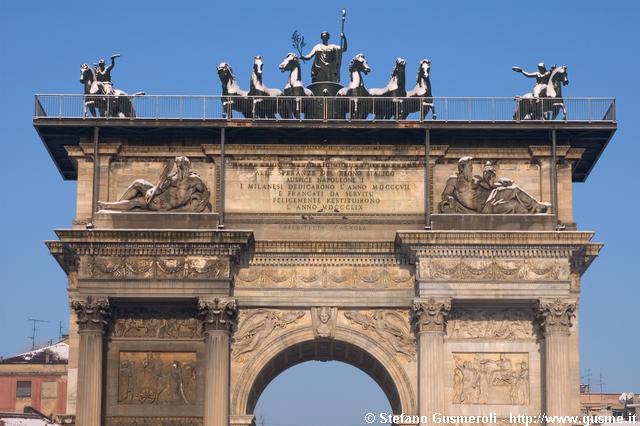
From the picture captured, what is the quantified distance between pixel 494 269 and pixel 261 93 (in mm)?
9536

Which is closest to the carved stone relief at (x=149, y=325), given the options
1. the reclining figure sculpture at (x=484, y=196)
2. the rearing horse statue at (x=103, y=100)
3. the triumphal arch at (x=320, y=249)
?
the triumphal arch at (x=320, y=249)

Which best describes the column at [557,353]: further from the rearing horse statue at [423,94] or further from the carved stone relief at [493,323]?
the rearing horse statue at [423,94]

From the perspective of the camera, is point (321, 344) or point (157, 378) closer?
point (157, 378)

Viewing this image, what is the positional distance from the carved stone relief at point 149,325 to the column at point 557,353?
35.3 ft

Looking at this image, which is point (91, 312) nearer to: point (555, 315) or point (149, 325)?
point (149, 325)

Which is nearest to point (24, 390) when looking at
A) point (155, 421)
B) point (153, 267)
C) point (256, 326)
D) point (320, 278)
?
point (155, 421)

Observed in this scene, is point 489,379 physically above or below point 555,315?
below

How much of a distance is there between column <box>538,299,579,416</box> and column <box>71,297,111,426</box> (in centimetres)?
1341

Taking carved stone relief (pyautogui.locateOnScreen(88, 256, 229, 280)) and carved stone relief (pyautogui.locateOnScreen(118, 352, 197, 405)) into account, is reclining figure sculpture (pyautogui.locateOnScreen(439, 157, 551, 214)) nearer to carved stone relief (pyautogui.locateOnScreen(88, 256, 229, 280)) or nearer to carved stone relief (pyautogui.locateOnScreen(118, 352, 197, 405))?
carved stone relief (pyautogui.locateOnScreen(88, 256, 229, 280))

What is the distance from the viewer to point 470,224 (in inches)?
1982

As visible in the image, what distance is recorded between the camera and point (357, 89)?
52.6 meters

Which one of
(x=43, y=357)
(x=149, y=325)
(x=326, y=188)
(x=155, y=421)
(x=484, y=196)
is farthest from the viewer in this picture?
(x=43, y=357)

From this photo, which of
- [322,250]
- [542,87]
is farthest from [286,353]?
[542,87]

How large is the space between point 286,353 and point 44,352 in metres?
41.9
